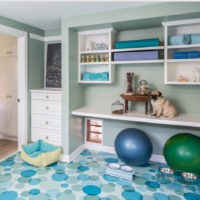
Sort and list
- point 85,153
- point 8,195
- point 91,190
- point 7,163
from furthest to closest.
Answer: point 85,153 → point 7,163 → point 91,190 → point 8,195

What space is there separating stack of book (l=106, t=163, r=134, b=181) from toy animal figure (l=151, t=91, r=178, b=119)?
0.89m

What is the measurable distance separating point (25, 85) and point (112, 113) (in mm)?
1704

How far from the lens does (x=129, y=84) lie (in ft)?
10.2

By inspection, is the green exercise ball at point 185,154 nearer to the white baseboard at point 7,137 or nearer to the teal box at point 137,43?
the teal box at point 137,43

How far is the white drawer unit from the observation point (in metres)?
3.31

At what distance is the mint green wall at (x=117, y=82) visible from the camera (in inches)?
103

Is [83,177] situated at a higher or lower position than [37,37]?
lower

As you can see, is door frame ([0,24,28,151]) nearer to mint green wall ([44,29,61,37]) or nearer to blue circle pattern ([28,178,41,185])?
mint green wall ([44,29,61,37])

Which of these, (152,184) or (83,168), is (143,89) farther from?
(83,168)

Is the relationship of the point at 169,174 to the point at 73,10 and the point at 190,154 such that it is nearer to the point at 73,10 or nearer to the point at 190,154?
the point at 190,154

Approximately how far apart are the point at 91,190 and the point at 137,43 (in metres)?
2.19

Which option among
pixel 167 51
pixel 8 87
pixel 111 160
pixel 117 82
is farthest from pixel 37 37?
pixel 111 160

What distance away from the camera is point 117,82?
3.44 metres

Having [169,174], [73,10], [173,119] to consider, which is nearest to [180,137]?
[173,119]
